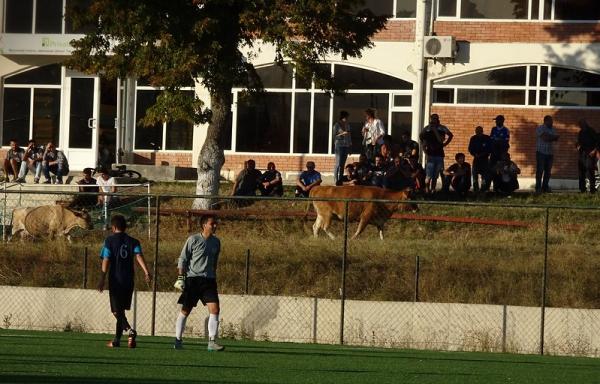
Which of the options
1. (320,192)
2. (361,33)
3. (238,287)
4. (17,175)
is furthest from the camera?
(17,175)

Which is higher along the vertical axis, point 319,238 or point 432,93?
point 432,93

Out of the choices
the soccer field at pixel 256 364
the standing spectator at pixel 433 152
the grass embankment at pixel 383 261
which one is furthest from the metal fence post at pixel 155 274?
the standing spectator at pixel 433 152

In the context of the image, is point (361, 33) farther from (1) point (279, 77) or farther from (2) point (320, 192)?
(1) point (279, 77)

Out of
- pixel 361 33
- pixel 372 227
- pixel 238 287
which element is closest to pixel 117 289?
pixel 238 287

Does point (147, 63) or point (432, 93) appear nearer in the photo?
point (147, 63)

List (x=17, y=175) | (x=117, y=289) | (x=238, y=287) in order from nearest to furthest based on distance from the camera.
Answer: (x=117, y=289), (x=238, y=287), (x=17, y=175)

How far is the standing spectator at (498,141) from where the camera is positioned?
102 ft

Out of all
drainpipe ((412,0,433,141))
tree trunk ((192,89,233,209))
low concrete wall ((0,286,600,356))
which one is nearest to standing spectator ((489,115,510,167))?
drainpipe ((412,0,433,141))

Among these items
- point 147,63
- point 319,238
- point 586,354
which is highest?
point 147,63

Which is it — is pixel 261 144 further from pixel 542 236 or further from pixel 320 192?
pixel 542 236

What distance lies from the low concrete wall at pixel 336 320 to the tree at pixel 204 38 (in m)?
4.62

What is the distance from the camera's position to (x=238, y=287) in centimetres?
2322

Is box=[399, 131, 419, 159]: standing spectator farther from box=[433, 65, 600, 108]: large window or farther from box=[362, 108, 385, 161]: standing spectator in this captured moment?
box=[433, 65, 600, 108]: large window

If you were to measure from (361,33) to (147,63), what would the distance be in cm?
452
